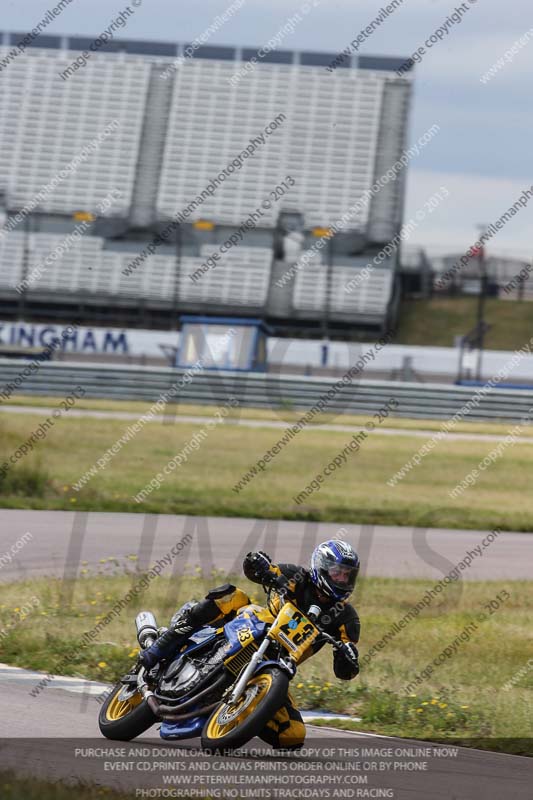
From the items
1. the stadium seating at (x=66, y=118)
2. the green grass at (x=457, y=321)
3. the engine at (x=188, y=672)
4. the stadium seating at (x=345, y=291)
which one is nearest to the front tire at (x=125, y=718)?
the engine at (x=188, y=672)

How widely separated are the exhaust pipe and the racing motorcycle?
18 centimetres

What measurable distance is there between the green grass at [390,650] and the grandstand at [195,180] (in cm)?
3498

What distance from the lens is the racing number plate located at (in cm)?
584

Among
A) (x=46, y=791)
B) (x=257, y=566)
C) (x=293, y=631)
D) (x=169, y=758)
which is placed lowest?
(x=169, y=758)

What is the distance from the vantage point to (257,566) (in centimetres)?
610

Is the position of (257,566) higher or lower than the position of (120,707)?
higher

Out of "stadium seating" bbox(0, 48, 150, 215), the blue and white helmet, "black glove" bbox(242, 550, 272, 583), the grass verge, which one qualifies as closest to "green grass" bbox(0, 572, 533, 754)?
the blue and white helmet

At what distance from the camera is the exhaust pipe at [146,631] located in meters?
6.47

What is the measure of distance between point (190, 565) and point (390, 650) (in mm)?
3681

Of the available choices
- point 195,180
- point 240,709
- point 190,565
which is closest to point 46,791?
point 240,709

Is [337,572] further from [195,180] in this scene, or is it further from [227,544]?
[195,180]

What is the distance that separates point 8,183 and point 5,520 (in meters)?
40.3

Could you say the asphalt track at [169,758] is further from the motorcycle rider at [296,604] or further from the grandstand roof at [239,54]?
the grandstand roof at [239,54]

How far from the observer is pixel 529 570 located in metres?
13.9
